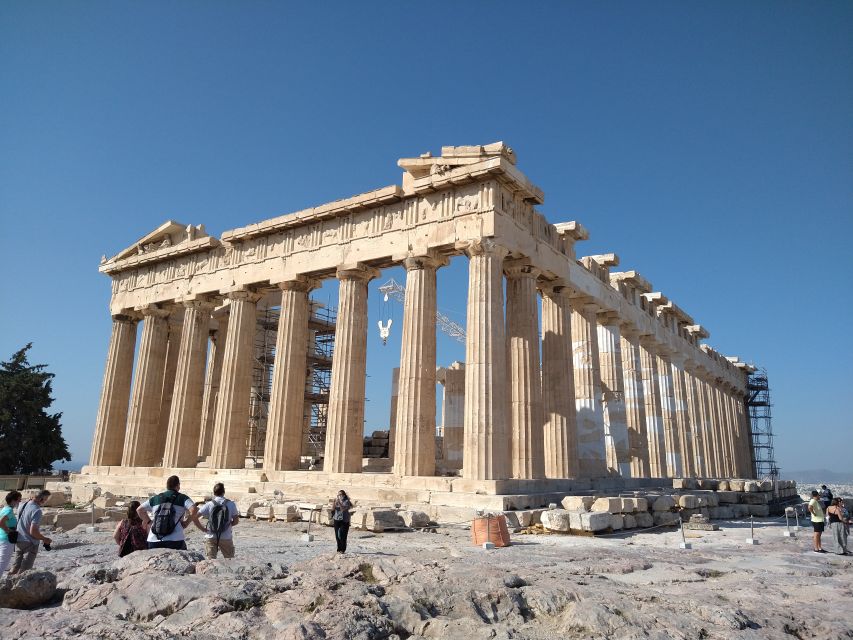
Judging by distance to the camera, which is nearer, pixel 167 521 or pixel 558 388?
pixel 167 521

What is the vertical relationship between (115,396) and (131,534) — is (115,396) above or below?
above

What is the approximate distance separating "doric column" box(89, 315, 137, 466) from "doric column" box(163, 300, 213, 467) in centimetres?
397

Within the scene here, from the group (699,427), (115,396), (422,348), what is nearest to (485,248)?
(422,348)

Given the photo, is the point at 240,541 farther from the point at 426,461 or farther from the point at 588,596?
the point at 588,596

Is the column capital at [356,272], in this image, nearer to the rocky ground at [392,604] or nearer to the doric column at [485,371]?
the doric column at [485,371]

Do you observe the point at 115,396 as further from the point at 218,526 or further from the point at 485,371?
the point at 218,526

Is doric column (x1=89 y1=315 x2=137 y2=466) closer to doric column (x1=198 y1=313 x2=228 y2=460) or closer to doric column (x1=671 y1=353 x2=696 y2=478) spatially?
doric column (x1=198 y1=313 x2=228 y2=460)

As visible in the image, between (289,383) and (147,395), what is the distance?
380 inches

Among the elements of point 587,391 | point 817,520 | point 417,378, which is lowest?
point 817,520

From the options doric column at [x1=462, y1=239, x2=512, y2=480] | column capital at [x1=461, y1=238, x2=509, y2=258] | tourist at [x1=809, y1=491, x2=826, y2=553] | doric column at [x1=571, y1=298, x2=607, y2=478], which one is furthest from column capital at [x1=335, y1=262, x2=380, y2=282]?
tourist at [x1=809, y1=491, x2=826, y2=553]

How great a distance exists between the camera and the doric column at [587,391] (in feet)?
77.2

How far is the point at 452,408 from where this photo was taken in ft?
99.7

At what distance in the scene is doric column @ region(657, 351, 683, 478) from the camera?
1224 inches

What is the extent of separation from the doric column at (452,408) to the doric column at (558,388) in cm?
745
